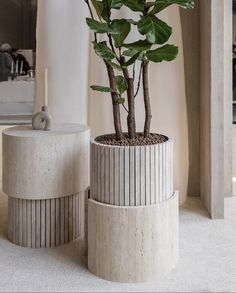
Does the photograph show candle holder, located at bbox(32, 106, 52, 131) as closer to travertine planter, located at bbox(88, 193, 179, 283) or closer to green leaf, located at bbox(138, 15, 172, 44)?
travertine planter, located at bbox(88, 193, 179, 283)

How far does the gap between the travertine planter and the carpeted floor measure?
0.05 metres

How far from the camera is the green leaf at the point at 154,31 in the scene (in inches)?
61.9

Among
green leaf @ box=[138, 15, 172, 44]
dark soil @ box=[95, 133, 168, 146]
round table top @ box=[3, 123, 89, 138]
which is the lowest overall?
dark soil @ box=[95, 133, 168, 146]

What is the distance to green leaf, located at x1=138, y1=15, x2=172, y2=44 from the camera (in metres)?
1.57

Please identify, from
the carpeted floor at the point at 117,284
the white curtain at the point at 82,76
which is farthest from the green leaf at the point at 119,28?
the carpeted floor at the point at 117,284

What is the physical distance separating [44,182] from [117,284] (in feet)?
1.92

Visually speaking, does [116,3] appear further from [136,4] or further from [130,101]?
[130,101]

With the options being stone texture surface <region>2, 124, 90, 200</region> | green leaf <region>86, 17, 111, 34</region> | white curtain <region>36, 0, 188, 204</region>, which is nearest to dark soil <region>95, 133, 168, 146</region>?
stone texture surface <region>2, 124, 90, 200</region>

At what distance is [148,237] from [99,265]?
233 millimetres

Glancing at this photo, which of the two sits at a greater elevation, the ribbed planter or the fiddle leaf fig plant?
the fiddle leaf fig plant

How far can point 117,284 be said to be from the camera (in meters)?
1.71

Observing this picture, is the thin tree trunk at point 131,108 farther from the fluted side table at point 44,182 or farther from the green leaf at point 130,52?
the fluted side table at point 44,182

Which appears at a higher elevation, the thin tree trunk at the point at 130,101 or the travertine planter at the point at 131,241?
the thin tree trunk at the point at 130,101

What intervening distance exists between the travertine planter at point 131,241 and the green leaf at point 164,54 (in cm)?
57
